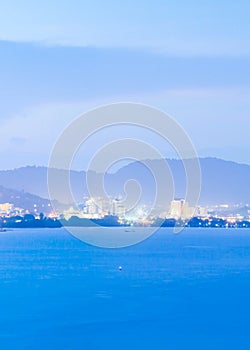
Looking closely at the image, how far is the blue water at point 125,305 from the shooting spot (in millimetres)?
17875

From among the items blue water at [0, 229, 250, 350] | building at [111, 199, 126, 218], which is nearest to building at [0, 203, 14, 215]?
building at [111, 199, 126, 218]

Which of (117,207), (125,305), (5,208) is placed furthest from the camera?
(5,208)

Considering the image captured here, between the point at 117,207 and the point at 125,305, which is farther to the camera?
the point at 117,207

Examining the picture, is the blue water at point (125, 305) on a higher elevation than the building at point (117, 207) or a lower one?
lower

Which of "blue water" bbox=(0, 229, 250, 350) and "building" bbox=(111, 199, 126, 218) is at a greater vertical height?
"building" bbox=(111, 199, 126, 218)

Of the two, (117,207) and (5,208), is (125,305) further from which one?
(5,208)

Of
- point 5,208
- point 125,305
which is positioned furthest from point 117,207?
point 125,305

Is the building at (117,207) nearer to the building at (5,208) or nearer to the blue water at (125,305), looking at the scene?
the building at (5,208)

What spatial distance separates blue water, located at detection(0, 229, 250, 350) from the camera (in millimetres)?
17875

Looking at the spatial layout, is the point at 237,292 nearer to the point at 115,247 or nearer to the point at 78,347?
the point at 78,347

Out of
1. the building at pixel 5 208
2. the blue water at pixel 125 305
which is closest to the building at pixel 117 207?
the building at pixel 5 208

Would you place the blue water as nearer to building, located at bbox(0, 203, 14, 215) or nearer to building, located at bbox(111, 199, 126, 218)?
building, located at bbox(111, 199, 126, 218)

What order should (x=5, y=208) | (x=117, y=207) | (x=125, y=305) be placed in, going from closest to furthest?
(x=125, y=305) → (x=117, y=207) → (x=5, y=208)

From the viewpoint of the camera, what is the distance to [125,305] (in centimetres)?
2294
